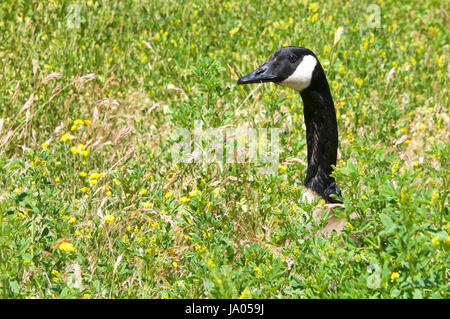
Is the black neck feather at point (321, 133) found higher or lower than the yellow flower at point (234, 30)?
lower

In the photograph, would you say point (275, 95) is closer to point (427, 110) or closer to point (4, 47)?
point (427, 110)

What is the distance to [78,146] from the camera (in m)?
4.60

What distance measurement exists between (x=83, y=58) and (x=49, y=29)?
22.6 inches

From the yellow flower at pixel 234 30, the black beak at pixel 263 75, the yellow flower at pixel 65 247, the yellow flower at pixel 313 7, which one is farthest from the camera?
the yellow flower at pixel 234 30

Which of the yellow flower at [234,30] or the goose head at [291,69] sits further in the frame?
the yellow flower at [234,30]

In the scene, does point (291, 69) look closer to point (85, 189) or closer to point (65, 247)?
point (85, 189)

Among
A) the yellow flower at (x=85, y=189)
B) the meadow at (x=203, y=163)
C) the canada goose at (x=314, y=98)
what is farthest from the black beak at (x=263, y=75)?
the yellow flower at (x=85, y=189)

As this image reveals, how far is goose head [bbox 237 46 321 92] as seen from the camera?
→ 4.50 meters

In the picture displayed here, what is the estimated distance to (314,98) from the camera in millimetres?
4551

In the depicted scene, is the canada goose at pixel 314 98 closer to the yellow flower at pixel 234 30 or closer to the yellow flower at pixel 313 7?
the yellow flower at pixel 313 7

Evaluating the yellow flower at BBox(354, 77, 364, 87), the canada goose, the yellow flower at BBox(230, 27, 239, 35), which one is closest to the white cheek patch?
the canada goose

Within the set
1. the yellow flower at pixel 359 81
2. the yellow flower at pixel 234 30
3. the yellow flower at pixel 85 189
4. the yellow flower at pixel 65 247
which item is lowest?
the yellow flower at pixel 65 247

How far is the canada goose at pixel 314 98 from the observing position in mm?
4512
